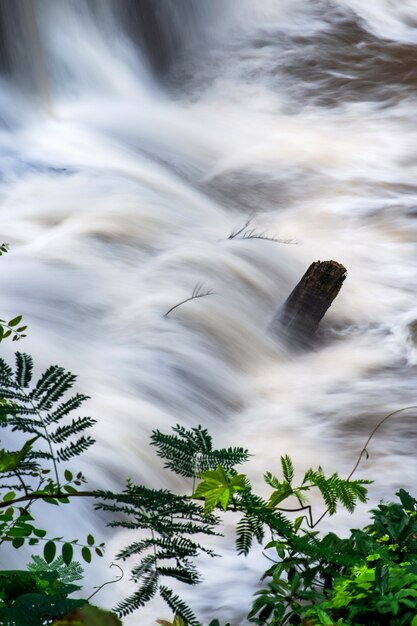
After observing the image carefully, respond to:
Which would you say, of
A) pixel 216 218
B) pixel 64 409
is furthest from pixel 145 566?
pixel 216 218

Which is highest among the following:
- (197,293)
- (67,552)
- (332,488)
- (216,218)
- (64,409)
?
(216,218)

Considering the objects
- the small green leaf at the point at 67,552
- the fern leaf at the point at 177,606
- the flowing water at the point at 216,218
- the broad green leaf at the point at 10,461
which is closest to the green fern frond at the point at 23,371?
the broad green leaf at the point at 10,461

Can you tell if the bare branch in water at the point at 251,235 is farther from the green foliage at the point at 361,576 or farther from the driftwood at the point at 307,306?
the green foliage at the point at 361,576

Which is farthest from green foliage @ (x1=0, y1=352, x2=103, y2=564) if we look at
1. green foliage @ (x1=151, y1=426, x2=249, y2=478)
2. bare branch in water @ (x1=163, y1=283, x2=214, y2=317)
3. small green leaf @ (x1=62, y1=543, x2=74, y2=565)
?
bare branch in water @ (x1=163, y1=283, x2=214, y2=317)

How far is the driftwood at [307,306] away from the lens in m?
5.55

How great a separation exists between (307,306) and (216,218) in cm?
174

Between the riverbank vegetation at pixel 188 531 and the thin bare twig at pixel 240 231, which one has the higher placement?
the thin bare twig at pixel 240 231

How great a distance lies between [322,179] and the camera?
843 cm

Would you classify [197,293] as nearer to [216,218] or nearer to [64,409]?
[216,218]

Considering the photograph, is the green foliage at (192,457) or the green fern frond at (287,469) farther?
the green fern frond at (287,469)

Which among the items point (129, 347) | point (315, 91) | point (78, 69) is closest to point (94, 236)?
point (129, 347)

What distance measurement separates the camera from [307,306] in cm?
579

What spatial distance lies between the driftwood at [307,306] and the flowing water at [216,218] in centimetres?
11

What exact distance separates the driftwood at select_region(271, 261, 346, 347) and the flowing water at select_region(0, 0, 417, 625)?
11 cm
